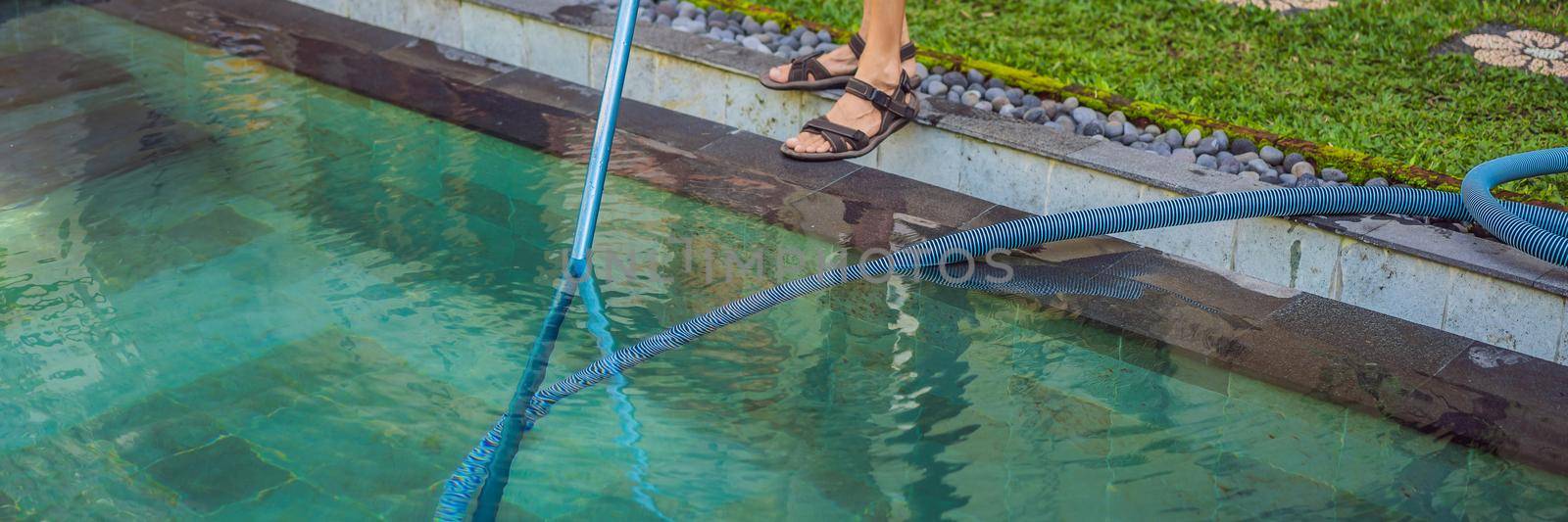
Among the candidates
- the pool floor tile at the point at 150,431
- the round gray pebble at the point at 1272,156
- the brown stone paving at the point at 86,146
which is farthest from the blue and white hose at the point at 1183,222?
the brown stone paving at the point at 86,146

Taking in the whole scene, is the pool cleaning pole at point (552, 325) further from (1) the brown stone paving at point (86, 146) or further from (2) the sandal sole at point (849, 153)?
(1) the brown stone paving at point (86, 146)

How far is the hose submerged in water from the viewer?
10.2 ft

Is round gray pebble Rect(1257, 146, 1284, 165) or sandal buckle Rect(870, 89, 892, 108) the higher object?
sandal buckle Rect(870, 89, 892, 108)

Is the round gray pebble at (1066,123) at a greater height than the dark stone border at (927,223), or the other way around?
the round gray pebble at (1066,123)

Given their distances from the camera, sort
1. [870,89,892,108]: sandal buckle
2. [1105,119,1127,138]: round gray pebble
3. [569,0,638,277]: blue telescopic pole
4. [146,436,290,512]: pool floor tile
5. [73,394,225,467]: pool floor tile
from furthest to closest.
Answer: [1105,119,1127,138]: round gray pebble, [870,89,892,108]: sandal buckle, [569,0,638,277]: blue telescopic pole, [73,394,225,467]: pool floor tile, [146,436,290,512]: pool floor tile

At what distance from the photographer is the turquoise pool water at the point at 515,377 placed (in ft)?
8.84

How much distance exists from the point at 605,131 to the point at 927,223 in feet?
3.00

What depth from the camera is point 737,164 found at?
A: 4098mm

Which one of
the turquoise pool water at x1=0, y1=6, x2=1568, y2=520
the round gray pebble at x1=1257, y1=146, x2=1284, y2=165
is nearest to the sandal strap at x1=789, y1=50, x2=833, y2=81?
the turquoise pool water at x1=0, y1=6, x2=1568, y2=520

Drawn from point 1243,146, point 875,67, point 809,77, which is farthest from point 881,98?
point 1243,146

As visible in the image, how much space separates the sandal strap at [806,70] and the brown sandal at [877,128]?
0.52 feet

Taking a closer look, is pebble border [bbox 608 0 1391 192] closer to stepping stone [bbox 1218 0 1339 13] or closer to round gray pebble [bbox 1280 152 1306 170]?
round gray pebble [bbox 1280 152 1306 170]

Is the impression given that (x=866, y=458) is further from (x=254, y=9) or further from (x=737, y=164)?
(x=254, y=9)

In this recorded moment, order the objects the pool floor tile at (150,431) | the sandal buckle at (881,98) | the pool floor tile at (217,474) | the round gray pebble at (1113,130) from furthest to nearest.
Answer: the round gray pebble at (1113,130)
the sandal buckle at (881,98)
the pool floor tile at (150,431)
the pool floor tile at (217,474)
